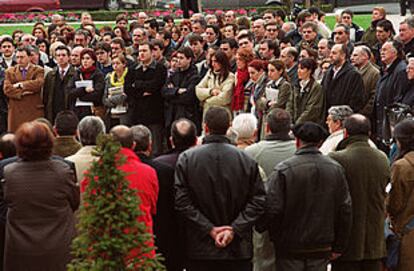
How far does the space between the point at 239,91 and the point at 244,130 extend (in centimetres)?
441

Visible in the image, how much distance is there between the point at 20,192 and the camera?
7.55m

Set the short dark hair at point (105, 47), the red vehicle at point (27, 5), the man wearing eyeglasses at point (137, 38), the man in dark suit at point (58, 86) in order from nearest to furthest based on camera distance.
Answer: the man in dark suit at point (58, 86) → the short dark hair at point (105, 47) → the man wearing eyeglasses at point (137, 38) → the red vehicle at point (27, 5)

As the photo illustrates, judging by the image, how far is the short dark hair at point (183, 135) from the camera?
8.24m

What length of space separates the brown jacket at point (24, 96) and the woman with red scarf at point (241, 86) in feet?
10.6

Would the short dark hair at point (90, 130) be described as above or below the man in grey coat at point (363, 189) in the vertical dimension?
above

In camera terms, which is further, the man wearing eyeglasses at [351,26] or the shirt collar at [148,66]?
the man wearing eyeglasses at [351,26]

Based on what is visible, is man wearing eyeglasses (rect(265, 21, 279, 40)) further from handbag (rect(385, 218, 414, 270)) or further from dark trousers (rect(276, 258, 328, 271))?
dark trousers (rect(276, 258, 328, 271))

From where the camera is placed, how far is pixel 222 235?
7.66 meters

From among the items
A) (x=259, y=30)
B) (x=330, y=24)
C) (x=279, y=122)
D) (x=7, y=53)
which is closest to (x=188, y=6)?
(x=330, y=24)

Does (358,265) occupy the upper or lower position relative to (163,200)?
lower

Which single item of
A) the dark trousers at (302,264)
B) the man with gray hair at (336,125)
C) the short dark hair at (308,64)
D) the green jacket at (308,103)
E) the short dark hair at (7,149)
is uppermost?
the short dark hair at (308,64)

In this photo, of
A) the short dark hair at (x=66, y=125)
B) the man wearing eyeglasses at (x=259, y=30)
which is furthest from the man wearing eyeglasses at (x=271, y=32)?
the short dark hair at (x=66, y=125)

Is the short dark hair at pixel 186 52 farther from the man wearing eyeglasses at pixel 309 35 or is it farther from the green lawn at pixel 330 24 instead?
the green lawn at pixel 330 24

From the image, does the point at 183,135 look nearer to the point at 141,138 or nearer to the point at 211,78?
the point at 141,138
